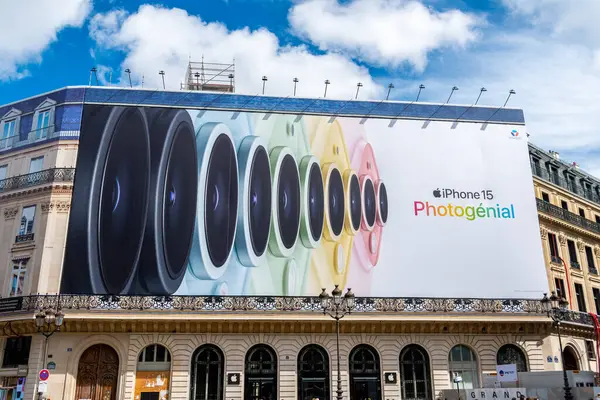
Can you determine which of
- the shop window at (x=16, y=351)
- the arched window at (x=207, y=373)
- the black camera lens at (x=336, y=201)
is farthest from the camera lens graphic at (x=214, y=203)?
the shop window at (x=16, y=351)

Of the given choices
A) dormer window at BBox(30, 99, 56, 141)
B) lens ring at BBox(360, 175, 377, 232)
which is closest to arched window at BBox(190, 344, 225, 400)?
lens ring at BBox(360, 175, 377, 232)

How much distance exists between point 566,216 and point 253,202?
18.0 metres

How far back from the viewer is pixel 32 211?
26.3 meters

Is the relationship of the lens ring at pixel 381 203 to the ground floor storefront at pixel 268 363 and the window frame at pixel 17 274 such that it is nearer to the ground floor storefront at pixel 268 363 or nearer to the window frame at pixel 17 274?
the ground floor storefront at pixel 268 363

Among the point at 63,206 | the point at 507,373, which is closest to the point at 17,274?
the point at 63,206

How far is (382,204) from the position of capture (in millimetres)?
27438

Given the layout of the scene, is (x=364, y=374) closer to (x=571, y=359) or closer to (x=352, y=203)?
(x=352, y=203)

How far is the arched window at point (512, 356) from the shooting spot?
25.7 m

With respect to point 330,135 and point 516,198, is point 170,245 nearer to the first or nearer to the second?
point 330,135

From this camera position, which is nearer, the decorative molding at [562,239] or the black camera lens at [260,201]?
the black camera lens at [260,201]

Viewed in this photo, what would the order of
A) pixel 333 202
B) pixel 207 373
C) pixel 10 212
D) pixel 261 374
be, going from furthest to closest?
pixel 333 202, pixel 10 212, pixel 261 374, pixel 207 373

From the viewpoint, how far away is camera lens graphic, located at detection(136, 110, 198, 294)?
2491 cm

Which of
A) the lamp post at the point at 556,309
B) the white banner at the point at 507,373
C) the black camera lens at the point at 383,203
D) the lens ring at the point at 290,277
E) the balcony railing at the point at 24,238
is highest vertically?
the black camera lens at the point at 383,203

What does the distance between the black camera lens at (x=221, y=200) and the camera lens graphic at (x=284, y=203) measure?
1890 millimetres
